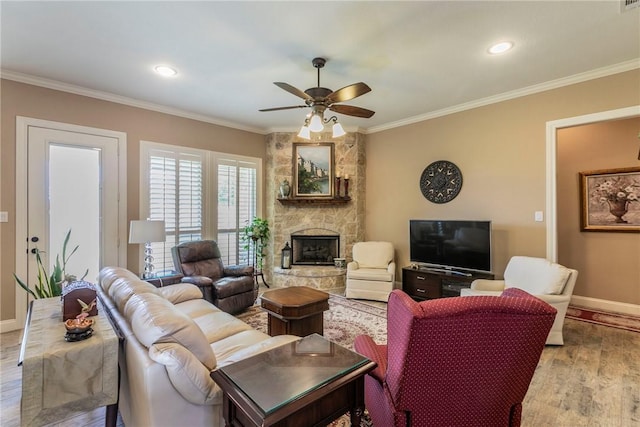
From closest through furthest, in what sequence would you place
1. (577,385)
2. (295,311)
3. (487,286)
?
1. (577,385)
2. (295,311)
3. (487,286)

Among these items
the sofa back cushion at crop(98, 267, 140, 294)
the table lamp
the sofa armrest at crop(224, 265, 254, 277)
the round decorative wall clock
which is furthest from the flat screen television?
the sofa back cushion at crop(98, 267, 140, 294)

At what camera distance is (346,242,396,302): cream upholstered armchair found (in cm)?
435

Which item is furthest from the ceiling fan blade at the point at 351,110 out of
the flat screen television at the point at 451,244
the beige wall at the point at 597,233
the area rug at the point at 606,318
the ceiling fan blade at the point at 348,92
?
the area rug at the point at 606,318

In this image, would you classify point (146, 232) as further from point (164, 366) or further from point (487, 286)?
point (487, 286)

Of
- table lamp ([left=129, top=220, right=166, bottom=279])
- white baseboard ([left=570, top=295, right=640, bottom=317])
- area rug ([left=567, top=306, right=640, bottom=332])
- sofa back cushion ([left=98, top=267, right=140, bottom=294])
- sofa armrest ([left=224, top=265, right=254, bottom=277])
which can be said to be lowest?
area rug ([left=567, top=306, right=640, bottom=332])

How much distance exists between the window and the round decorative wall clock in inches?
119

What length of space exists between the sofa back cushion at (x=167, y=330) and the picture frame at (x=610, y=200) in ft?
17.3

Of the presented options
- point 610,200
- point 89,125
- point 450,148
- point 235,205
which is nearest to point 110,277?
point 89,125

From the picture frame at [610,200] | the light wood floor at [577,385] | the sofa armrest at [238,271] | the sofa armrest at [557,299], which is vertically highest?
the picture frame at [610,200]

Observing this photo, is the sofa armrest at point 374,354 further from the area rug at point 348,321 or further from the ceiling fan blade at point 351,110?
the ceiling fan blade at point 351,110

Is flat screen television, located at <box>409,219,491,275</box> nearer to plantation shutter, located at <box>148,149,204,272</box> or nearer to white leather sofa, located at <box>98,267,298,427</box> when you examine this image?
white leather sofa, located at <box>98,267,298,427</box>

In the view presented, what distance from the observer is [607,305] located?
399 centimetres

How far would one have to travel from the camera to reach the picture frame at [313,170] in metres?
5.31

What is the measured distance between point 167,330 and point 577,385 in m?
3.02
